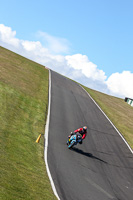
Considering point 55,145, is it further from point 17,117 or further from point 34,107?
point 34,107

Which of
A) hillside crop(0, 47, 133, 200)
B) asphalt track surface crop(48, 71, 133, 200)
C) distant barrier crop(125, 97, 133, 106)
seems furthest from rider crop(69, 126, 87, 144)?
distant barrier crop(125, 97, 133, 106)

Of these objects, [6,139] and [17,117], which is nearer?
[6,139]

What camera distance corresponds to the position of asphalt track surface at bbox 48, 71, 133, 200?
12.8 metres

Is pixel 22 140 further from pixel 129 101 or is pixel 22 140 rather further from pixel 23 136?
pixel 129 101

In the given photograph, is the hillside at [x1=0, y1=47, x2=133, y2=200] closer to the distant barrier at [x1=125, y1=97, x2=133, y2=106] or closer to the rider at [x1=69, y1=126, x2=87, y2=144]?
the rider at [x1=69, y1=126, x2=87, y2=144]

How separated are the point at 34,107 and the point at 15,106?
8.97 ft

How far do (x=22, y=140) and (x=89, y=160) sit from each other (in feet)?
15.0

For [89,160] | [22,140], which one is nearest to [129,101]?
[89,160]

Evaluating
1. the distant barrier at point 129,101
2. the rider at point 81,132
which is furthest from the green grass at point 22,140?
the distant barrier at point 129,101

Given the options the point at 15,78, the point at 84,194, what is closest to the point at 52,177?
the point at 84,194

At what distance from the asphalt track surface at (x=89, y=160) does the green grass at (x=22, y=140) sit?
0.86 m

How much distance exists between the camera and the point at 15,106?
22656 mm

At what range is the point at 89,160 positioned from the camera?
17.2 m

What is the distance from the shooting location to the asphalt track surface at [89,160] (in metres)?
12.8
